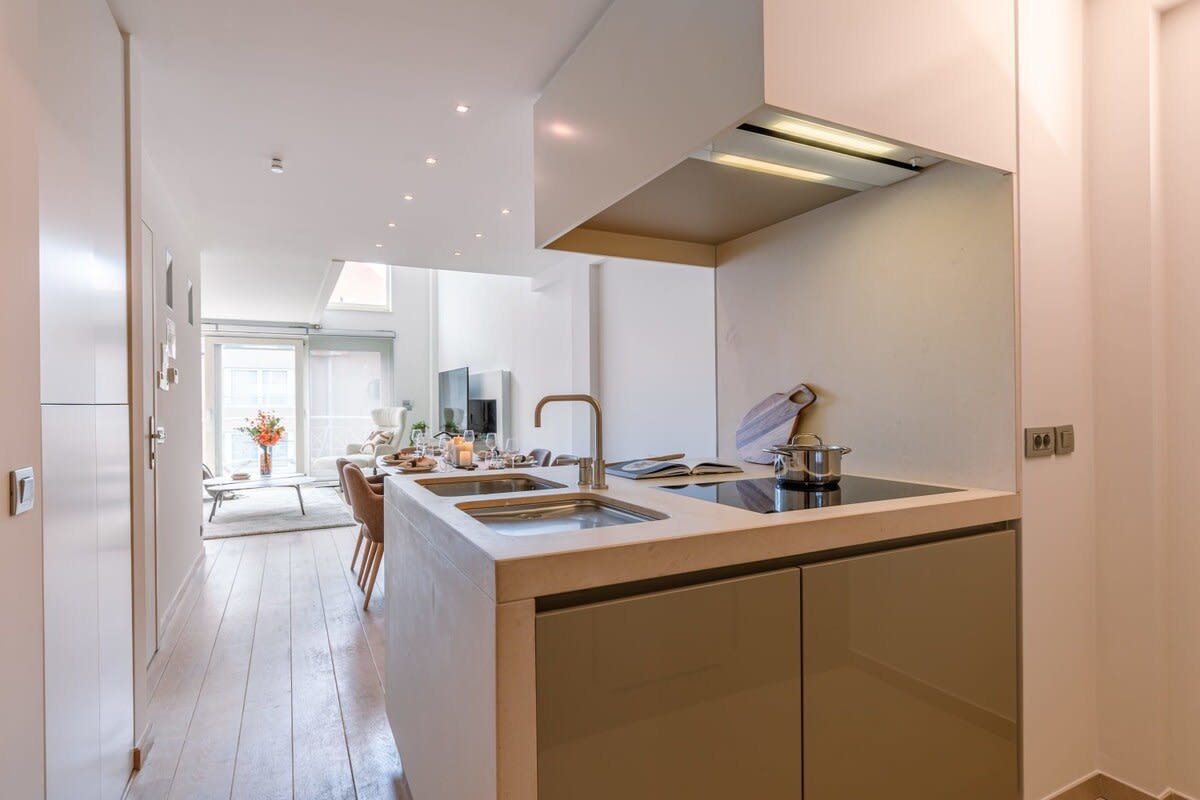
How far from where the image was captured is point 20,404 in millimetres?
1150

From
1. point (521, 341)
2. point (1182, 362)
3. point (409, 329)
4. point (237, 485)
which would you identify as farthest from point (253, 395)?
point (1182, 362)

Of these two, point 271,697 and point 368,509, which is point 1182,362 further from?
point 368,509

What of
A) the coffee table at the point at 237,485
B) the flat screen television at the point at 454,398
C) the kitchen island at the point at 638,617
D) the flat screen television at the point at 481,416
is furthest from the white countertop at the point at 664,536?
the flat screen television at the point at 454,398

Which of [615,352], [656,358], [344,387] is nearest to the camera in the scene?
[656,358]

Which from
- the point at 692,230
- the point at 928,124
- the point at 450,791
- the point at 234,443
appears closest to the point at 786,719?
the point at 450,791

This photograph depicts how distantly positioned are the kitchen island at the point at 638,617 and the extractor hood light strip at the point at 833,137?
849 mm

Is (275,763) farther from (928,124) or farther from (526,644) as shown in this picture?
(928,124)

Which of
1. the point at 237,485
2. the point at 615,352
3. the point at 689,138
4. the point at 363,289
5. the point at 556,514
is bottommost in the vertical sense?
the point at 237,485

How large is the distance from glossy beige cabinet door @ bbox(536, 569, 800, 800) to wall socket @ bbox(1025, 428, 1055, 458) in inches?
34.0

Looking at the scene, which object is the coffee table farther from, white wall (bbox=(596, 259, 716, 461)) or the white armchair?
white wall (bbox=(596, 259, 716, 461))

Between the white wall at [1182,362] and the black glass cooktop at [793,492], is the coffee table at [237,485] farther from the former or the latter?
the white wall at [1182,362]

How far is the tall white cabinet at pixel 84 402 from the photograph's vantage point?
1316mm

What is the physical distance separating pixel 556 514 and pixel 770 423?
1.08m

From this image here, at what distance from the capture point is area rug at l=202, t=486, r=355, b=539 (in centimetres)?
604
